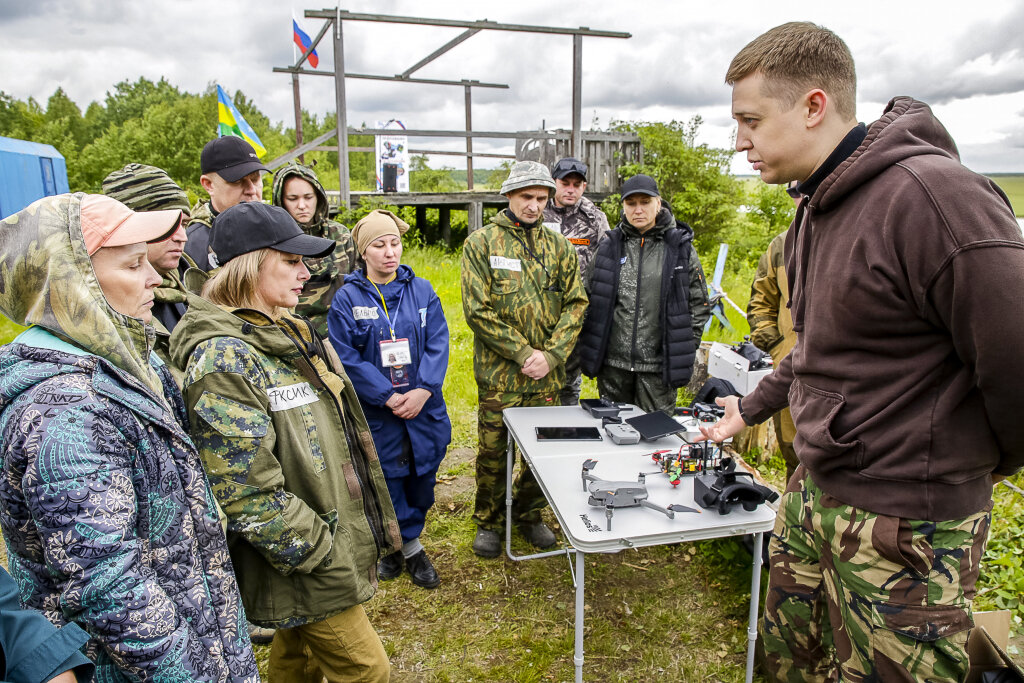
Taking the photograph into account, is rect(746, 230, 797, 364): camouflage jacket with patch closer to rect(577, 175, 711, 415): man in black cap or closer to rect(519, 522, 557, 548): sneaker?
rect(577, 175, 711, 415): man in black cap

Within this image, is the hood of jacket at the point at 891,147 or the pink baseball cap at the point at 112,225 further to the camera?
the hood of jacket at the point at 891,147

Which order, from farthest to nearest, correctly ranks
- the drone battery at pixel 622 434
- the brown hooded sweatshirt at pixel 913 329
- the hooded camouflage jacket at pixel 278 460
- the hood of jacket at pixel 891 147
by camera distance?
the drone battery at pixel 622 434 → the hooded camouflage jacket at pixel 278 460 → the hood of jacket at pixel 891 147 → the brown hooded sweatshirt at pixel 913 329

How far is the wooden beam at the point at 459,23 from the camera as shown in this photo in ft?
23.1

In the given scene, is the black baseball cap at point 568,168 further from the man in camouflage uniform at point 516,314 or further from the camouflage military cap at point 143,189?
the camouflage military cap at point 143,189

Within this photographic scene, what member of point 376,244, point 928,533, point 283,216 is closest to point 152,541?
point 283,216

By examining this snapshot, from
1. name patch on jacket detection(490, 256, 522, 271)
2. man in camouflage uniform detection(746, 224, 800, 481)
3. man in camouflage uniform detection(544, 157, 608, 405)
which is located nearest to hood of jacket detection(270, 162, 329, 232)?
name patch on jacket detection(490, 256, 522, 271)

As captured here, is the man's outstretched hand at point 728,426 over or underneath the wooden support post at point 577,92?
underneath

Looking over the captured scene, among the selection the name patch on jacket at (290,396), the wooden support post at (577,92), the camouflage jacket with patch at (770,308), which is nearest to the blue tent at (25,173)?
the wooden support post at (577,92)

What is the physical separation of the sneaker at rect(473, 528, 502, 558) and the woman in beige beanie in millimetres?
337

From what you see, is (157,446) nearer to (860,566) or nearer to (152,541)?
(152,541)

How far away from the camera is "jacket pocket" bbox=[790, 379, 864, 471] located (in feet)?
4.99

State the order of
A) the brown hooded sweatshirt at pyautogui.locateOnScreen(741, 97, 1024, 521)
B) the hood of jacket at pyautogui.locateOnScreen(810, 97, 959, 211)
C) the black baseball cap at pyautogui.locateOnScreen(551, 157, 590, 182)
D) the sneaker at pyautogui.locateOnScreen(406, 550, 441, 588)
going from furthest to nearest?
1. the black baseball cap at pyautogui.locateOnScreen(551, 157, 590, 182)
2. the sneaker at pyautogui.locateOnScreen(406, 550, 441, 588)
3. the hood of jacket at pyautogui.locateOnScreen(810, 97, 959, 211)
4. the brown hooded sweatshirt at pyautogui.locateOnScreen(741, 97, 1024, 521)

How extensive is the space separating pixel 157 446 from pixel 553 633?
2.25m

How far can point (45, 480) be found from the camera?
1.10 m
